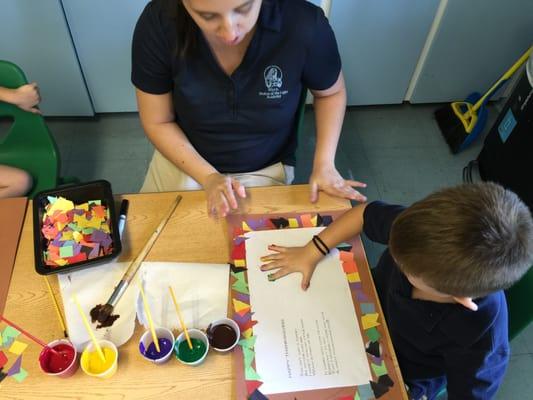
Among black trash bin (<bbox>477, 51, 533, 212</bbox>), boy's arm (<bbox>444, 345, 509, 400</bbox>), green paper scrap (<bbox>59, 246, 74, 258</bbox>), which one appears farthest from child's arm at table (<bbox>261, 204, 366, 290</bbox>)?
black trash bin (<bbox>477, 51, 533, 212</bbox>)

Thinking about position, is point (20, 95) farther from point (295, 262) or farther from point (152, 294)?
point (295, 262)

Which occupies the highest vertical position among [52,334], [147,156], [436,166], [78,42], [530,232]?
[530,232]

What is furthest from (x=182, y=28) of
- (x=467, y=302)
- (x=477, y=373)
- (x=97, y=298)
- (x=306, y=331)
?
(x=477, y=373)

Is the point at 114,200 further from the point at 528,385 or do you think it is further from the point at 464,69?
the point at 464,69

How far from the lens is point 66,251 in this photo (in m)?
0.95

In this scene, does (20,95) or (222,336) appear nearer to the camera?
(222,336)

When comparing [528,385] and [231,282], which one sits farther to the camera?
[528,385]

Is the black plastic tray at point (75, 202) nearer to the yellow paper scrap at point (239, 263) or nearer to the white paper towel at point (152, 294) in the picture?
the white paper towel at point (152, 294)

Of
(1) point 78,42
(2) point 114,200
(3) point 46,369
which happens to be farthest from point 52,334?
(1) point 78,42

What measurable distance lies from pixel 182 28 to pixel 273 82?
271mm

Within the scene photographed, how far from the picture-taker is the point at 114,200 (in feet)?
3.48

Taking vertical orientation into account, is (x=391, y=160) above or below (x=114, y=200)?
below

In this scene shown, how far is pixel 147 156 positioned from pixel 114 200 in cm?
132

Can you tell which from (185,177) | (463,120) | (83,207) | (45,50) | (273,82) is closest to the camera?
(83,207)
